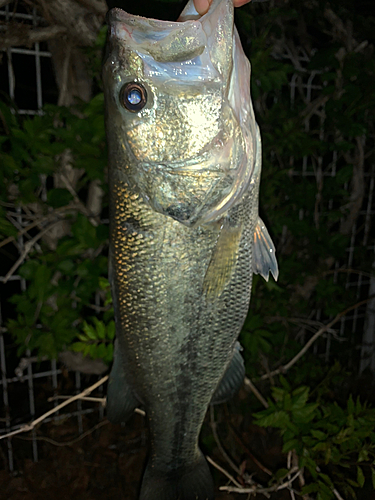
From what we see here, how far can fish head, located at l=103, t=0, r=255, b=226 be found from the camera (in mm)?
781

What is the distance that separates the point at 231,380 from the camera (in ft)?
3.86

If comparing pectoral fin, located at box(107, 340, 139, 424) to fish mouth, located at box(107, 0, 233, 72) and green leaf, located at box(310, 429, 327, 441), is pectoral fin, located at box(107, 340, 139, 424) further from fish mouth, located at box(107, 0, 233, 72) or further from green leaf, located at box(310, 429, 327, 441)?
fish mouth, located at box(107, 0, 233, 72)

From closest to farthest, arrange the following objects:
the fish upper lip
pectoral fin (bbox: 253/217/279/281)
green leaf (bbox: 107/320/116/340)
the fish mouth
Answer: the fish mouth, the fish upper lip, pectoral fin (bbox: 253/217/279/281), green leaf (bbox: 107/320/116/340)

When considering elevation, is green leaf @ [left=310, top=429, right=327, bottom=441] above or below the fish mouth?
below

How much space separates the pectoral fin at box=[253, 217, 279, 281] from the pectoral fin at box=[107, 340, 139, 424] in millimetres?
496

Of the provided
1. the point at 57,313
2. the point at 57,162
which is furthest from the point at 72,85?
the point at 57,313

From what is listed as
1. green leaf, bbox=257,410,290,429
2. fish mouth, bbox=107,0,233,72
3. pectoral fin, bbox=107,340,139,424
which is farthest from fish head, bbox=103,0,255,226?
green leaf, bbox=257,410,290,429

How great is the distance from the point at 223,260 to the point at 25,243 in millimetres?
1530

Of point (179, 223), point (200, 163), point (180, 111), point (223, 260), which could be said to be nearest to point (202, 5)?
point (180, 111)

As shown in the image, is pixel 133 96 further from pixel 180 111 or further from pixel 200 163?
pixel 200 163

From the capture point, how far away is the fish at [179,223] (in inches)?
31.9

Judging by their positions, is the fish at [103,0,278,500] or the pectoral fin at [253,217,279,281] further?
the pectoral fin at [253,217,279,281]

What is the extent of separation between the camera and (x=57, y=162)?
1.56 m

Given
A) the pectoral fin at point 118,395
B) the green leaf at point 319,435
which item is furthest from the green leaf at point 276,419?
the pectoral fin at point 118,395
